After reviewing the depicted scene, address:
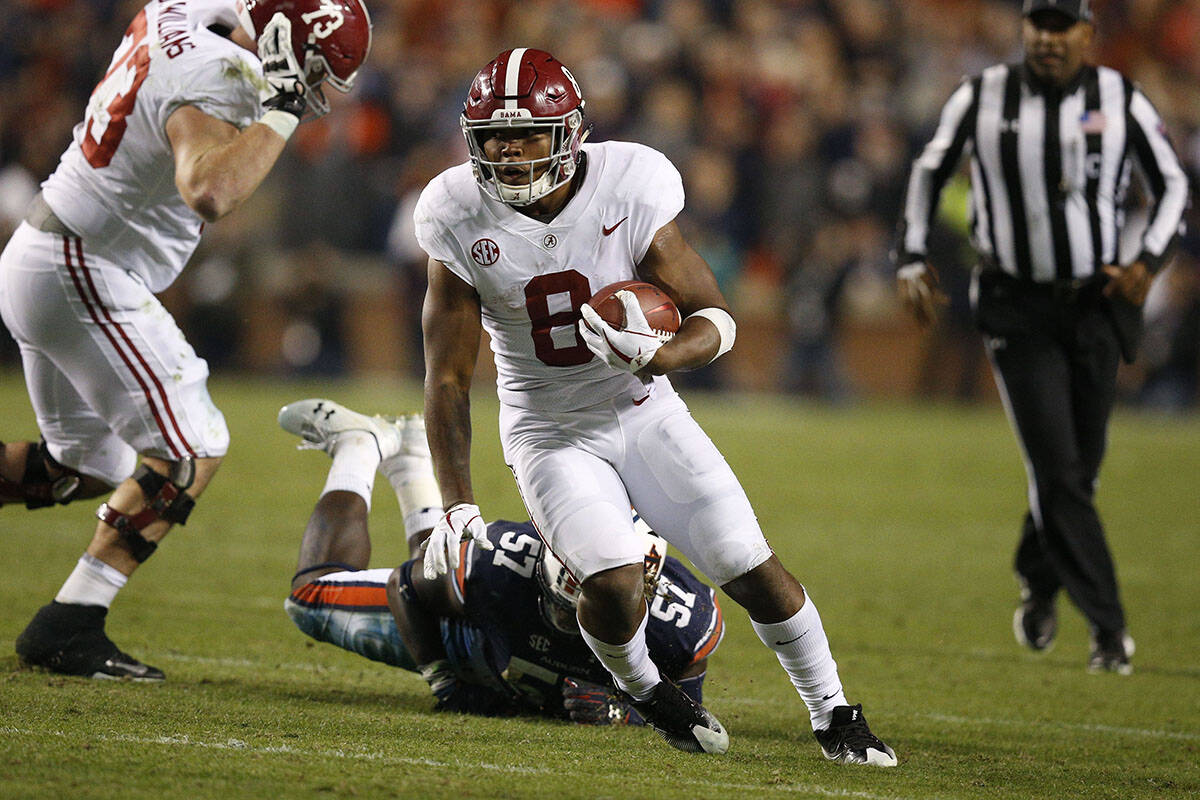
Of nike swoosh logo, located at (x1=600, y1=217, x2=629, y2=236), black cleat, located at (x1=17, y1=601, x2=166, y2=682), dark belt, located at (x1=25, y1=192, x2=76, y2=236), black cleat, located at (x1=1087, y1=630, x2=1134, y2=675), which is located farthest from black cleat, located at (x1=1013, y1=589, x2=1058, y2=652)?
dark belt, located at (x1=25, y1=192, x2=76, y2=236)

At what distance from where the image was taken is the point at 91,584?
414 centimetres

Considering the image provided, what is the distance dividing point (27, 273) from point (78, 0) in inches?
427

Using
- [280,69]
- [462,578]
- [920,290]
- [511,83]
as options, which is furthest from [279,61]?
[920,290]

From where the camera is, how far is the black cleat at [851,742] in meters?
3.42

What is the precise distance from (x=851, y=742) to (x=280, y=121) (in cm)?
203

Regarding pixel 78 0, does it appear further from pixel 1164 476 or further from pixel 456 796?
pixel 456 796

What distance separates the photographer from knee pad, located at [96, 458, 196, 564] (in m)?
4.18

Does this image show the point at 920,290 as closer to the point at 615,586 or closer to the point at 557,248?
the point at 557,248

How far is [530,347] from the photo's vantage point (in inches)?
144

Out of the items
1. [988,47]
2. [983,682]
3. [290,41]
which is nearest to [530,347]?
[290,41]

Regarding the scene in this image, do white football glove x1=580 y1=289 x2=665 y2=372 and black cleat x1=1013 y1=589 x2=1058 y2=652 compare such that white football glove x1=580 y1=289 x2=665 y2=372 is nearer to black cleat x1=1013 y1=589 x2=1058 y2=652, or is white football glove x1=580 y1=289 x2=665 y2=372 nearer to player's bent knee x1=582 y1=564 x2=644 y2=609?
player's bent knee x1=582 y1=564 x2=644 y2=609

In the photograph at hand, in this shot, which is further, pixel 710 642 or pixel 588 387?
pixel 710 642

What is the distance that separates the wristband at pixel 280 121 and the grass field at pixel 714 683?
140cm

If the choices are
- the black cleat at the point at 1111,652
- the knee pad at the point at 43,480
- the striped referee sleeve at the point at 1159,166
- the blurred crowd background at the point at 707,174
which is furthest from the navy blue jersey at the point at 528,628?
the blurred crowd background at the point at 707,174
